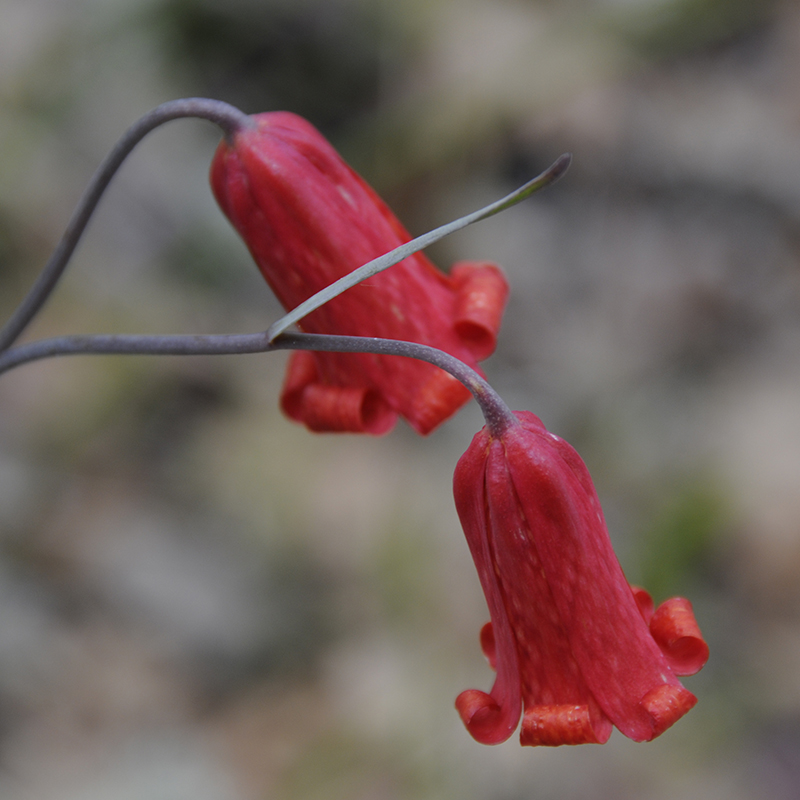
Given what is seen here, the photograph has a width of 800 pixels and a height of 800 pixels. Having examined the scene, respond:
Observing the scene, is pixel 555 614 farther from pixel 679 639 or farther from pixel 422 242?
pixel 422 242

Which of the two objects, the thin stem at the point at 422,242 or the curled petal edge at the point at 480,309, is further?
the curled petal edge at the point at 480,309

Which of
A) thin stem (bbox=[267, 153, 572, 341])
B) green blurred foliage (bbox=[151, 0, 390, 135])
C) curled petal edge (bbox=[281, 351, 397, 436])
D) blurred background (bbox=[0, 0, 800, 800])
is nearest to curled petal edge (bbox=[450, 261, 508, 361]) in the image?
curled petal edge (bbox=[281, 351, 397, 436])

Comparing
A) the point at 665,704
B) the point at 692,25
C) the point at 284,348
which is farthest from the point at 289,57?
the point at 665,704

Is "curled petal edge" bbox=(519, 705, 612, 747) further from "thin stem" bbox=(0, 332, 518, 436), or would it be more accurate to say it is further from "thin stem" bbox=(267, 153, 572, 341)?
"thin stem" bbox=(267, 153, 572, 341)

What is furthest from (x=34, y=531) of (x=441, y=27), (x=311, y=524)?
(x=441, y=27)

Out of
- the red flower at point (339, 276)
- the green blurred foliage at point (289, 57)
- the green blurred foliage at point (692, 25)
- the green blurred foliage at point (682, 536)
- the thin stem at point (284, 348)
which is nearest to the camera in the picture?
the thin stem at point (284, 348)

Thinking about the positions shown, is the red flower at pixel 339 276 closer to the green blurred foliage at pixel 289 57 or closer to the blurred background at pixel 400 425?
the blurred background at pixel 400 425

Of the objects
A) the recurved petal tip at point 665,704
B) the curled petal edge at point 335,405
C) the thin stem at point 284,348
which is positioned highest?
the thin stem at point 284,348

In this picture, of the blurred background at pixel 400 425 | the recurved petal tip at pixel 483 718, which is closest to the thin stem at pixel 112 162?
the recurved petal tip at pixel 483 718

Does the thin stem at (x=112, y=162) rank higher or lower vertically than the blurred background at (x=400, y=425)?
higher
